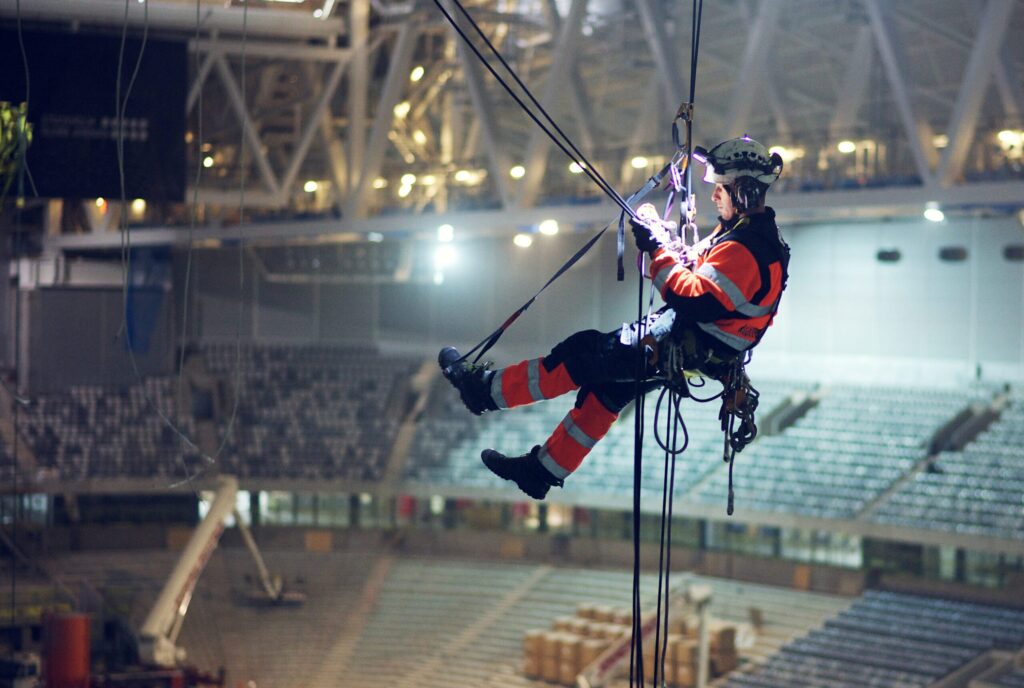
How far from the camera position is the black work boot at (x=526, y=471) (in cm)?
612

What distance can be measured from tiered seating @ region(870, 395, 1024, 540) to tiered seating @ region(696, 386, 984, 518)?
1.34ft

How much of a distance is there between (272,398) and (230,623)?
6438 millimetres

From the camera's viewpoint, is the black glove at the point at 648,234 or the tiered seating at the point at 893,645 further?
the tiered seating at the point at 893,645

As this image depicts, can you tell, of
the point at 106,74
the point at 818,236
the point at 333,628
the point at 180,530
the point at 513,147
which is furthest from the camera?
the point at 513,147

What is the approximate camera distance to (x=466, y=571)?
23.7 m

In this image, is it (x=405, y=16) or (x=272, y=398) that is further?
(x=272, y=398)

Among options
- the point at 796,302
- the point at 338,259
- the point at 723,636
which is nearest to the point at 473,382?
the point at 723,636

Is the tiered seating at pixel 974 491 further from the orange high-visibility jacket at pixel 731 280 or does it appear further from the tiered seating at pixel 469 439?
the orange high-visibility jacket at pixel 731 280

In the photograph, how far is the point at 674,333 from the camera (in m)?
5.84

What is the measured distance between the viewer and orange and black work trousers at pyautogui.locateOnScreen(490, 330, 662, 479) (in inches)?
233

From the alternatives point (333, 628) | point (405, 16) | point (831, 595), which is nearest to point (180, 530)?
point (333, 628)

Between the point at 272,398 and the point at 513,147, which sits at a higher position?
the point at 513,147

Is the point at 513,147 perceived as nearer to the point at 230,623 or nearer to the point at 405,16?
the point at 405,16

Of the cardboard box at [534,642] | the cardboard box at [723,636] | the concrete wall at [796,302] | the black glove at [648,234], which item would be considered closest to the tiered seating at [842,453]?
the concrete wall at [796,302]
